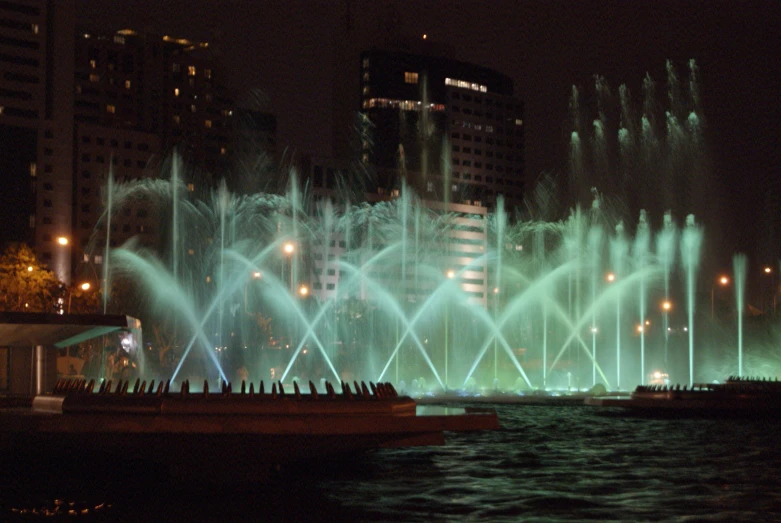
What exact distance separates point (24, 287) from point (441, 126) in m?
128

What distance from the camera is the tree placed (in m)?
60.5

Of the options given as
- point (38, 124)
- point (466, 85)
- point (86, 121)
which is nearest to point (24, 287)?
point (38, 124)

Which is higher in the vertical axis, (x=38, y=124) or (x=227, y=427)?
(x=38, y=124)

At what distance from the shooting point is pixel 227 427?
1869 cm

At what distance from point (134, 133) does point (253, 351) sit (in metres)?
59.0

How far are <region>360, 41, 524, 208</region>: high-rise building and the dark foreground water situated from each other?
13789cm

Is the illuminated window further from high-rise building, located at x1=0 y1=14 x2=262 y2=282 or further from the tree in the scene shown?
the tree

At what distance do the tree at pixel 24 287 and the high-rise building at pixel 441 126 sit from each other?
100 metres

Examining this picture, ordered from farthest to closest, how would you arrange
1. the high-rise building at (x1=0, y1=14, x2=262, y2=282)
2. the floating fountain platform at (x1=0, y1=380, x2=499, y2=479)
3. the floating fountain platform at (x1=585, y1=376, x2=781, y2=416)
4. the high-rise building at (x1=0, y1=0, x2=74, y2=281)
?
the high-rise building at (x1=0, y1=14, x2=262, y2=282)
the high-rise building at (x1=0, y1=0, x2=74, y2=281)
the floating fountain platform at (x1=585, y1=376, x2=781, y2=416)
the floating fountain platform at (x1=0, y1=380, x2=499, y2=479)

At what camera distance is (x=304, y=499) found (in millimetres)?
18016

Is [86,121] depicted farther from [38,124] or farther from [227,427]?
[227,427]

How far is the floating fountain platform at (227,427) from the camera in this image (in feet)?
61.5

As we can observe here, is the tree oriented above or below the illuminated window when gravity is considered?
below

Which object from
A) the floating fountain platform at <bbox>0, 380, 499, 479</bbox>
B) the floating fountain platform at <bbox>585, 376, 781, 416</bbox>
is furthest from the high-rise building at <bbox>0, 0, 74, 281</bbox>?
the floating fountain platform at <bbox>0, 380, 499, 479</bbox>
